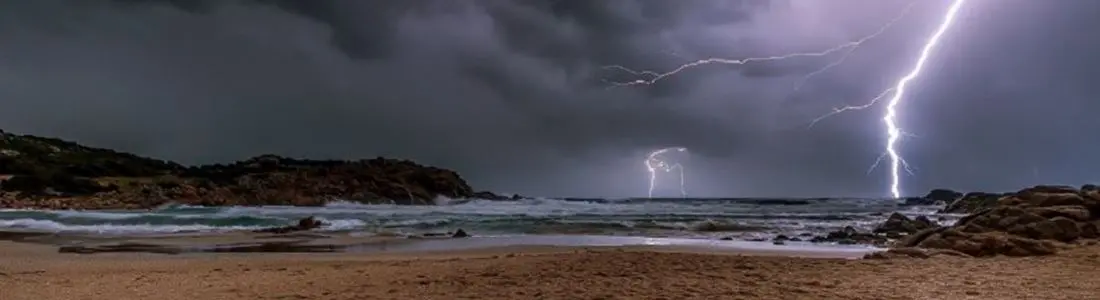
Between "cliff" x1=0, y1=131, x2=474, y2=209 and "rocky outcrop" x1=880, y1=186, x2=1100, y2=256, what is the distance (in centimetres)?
4456

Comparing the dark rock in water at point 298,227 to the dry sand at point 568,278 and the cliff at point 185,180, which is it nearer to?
the dry sand at point 568,278

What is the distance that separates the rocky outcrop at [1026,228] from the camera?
44.9 ft

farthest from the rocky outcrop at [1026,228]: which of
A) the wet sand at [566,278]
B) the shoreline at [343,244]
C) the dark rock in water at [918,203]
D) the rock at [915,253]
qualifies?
the dark rock in water at [918,203]

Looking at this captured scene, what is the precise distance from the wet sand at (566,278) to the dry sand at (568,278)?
0.02 m

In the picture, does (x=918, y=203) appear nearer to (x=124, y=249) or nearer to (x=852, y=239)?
(x=852, y=239)

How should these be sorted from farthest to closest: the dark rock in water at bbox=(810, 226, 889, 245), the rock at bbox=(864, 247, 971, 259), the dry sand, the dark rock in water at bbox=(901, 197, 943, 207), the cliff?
1. the dark rock in water at bbox=(901, 197, 943, 207)
2. the cliff
3. the dark rock in water at bbox=(810, 226, 889, 245)
4. the rock at bbox=(864, 247, 971, 259)
5. the dry sand

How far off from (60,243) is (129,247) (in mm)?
2782

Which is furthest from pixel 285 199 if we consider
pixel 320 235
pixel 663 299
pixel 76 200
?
pixel 663 299

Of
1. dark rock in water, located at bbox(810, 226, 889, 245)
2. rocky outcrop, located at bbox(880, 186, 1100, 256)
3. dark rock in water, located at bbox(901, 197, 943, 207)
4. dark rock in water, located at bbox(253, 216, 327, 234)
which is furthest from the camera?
dark rock in water, located at bbox(901, 197, 943, 207)

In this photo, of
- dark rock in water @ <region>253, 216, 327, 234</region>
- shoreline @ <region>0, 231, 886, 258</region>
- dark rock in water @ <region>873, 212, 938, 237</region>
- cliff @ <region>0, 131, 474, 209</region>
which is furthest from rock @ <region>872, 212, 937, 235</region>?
cliff @ <region>0, 131, 474, 209</region>

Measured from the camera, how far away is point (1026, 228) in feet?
51.9

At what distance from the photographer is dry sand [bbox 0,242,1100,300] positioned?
871 cm

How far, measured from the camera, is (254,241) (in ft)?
65.9

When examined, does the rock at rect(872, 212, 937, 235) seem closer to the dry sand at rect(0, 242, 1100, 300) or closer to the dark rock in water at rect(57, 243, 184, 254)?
the dry sand at rect(0, 242, 1100, 300)
